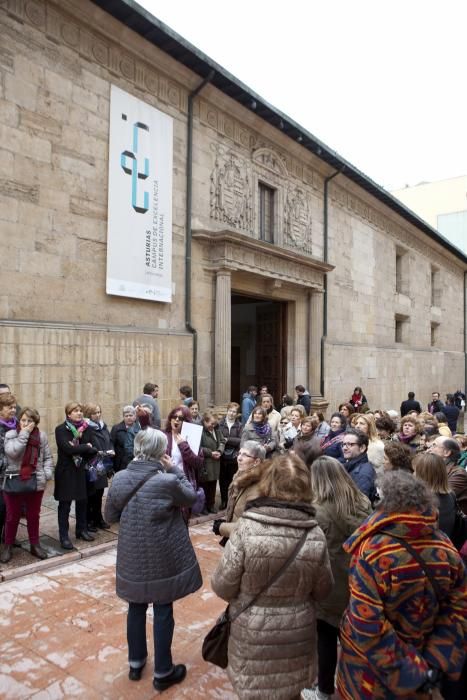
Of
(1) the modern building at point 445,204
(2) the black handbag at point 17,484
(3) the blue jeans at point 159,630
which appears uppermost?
(1) the modern building at point 445,204

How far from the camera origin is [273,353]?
51.5ft

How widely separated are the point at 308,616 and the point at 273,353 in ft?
43.7

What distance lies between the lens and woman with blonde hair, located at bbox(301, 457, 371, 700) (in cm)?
295

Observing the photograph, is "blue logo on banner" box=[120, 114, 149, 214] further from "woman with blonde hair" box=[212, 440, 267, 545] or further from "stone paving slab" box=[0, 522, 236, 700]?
"woman with blonde hair" box=[212, 440, 267, 545]

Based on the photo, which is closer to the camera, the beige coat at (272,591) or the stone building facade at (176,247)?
the beige coat at (272,591)

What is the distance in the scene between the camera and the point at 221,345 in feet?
38.2

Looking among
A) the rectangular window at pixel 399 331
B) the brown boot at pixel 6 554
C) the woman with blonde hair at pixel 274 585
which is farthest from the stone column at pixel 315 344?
the woman with blonde hair at pixel 274 585

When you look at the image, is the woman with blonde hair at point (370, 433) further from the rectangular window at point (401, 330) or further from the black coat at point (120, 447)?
the rectangular window at point (401, 330)

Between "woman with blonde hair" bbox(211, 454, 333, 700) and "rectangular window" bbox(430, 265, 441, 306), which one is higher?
"rectangular window" bbox(430, 265, 441, 306)

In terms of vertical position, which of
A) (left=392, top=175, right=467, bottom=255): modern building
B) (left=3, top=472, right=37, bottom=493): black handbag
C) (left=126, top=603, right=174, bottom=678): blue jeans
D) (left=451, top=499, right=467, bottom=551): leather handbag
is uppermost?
(left=392, top=175, right=467, bottom=255): modern building

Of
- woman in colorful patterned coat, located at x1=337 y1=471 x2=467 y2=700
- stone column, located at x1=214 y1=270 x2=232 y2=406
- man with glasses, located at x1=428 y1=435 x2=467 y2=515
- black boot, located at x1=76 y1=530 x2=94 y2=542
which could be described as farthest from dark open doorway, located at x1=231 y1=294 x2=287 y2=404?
woman in colorful patterned coat, located at x1=337 y1=471 x2=467 y2=700

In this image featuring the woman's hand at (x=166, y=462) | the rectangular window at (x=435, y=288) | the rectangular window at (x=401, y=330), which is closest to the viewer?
the woman's hand at (x=166, y=462)

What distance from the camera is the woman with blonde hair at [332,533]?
2949 mm

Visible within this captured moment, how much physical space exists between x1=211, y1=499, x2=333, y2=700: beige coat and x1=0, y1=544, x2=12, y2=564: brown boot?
3573 mm
